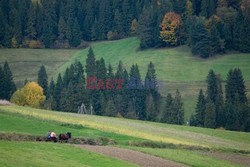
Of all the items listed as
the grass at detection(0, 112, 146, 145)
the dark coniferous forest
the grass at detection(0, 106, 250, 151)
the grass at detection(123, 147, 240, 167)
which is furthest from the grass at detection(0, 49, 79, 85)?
the grass at detection(123, 147, 240, 167)

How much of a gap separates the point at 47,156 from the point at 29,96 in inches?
3317

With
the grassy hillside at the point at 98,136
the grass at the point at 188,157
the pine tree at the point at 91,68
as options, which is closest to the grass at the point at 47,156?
the grassy hillside at the point at 98,136

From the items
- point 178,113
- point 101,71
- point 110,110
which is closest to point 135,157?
point 178,113

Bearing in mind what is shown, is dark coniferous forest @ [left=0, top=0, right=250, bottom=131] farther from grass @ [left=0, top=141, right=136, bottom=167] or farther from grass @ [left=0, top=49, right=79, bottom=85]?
grass @ [left=0, top=141, right=136, bottom=167]

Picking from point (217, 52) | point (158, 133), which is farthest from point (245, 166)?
point (217, 52)

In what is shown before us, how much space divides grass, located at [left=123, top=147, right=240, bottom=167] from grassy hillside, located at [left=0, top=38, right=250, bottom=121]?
6999 centimetres

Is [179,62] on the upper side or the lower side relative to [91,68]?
upper

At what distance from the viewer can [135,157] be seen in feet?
172

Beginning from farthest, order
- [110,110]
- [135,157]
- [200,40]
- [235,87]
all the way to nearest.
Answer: [200,40]
[235,87]
[110,110]
[135,157]

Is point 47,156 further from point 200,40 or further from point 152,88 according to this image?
point 200,40

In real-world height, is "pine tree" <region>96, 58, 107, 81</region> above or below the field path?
above

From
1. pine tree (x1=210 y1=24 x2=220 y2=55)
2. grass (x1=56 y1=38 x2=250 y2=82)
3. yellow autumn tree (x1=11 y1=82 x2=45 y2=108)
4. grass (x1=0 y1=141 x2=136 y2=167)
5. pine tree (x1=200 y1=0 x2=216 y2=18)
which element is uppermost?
pine tree (x1=200 y1=0 x2=216 y2=18)

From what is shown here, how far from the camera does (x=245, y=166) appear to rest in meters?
56.8

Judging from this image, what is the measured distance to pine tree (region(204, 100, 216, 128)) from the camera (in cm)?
11644
